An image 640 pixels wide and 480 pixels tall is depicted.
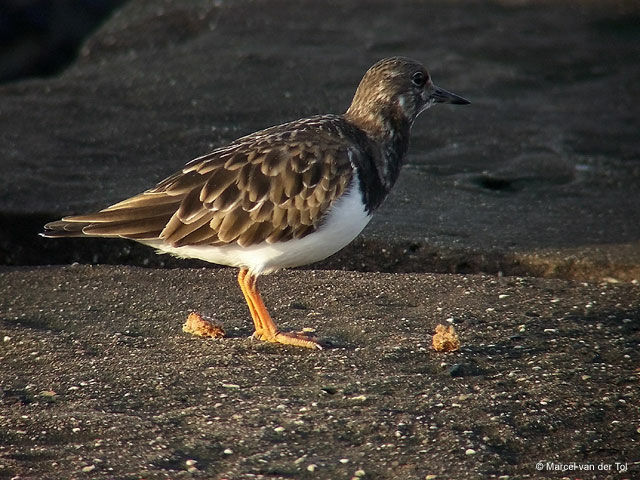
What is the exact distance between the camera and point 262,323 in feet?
18.0

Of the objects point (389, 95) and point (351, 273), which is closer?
point (389, 95)

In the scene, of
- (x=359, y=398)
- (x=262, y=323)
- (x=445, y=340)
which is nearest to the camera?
(x=359, y=398)

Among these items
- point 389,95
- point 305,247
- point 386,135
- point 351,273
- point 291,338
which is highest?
point 389,95

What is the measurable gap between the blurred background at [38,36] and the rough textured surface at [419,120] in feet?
2.71

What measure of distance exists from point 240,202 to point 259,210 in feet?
0.35

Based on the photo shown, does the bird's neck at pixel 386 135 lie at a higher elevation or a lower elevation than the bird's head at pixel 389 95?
lower

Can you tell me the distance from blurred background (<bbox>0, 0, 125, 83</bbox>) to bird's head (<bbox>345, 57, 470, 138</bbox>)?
258 inches

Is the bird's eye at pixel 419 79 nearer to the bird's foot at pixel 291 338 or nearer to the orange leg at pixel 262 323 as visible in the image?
the orange leg at pixel 262 323

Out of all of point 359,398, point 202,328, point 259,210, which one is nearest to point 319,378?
point 359,398

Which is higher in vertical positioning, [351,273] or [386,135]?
[386,135]

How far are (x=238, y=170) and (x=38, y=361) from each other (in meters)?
1.39

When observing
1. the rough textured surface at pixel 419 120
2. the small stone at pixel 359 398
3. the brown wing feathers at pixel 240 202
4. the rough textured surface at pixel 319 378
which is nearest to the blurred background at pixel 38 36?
the rough textured surface at pixel 419 120

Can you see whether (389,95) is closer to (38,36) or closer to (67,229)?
(67,229)

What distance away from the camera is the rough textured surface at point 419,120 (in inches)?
277
